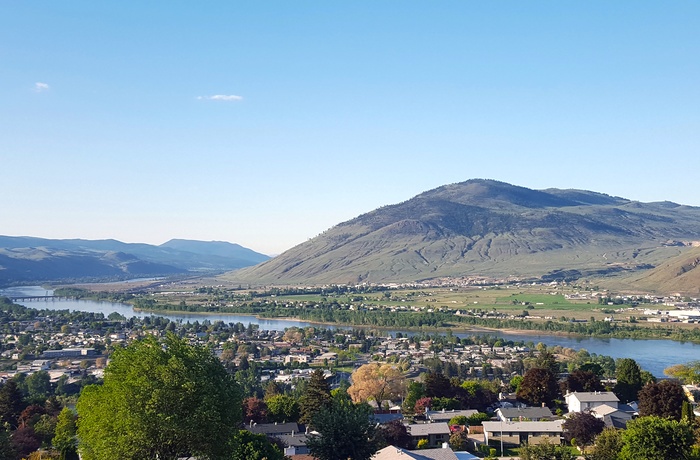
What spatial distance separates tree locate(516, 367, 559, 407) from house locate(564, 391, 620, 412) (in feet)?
5.98

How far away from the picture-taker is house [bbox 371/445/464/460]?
22688 mm

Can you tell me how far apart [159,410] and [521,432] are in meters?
18.4

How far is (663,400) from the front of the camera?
98.9 feet

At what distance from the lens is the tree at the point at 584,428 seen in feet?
92.1

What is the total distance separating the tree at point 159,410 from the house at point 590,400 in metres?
21.1

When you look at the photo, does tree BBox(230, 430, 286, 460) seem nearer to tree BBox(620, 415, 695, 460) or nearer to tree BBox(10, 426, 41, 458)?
tree BBox(10, 426, 41, 458)

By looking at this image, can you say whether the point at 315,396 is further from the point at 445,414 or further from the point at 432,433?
the point at 445,414

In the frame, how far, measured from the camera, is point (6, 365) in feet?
207

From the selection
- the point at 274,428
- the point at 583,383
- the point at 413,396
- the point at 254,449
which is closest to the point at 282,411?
the point at 274,428

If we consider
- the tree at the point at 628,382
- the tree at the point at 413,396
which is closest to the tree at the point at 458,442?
the tree at the point at 413,396

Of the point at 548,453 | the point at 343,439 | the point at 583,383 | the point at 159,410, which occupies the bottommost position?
the point at 548,453

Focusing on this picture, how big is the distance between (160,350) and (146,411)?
1.87 m

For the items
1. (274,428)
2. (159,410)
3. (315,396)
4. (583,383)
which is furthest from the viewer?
(583,383)

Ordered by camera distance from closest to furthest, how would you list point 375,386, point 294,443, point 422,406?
point 294,443 → point 422,406 → point 375,386
